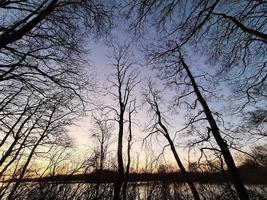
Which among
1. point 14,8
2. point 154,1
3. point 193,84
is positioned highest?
point 193,84

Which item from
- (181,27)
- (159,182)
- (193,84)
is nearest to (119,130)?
(159,182)

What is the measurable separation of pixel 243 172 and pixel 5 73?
42053 millimetres

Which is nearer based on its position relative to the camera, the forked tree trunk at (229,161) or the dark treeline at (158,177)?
the dark treeline at (158,177)

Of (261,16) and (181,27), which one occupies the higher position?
(261,16)

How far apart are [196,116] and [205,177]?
7230mm

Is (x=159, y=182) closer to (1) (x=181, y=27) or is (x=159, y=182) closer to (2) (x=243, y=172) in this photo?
(1) (x=181, y=27)

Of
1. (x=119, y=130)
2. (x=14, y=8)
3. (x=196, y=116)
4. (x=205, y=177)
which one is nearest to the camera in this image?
(x=14, y=8)

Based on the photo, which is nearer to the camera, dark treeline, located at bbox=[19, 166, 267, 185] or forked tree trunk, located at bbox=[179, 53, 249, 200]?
dark treeline, located at bbox=[19, 166, 267, 185]

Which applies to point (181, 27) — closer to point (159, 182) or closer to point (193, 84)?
point (193, 84)

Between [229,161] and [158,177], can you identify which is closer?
[229,161]

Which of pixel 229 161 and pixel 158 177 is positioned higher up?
pixel 158 177

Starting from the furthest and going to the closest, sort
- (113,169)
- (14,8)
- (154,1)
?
(113,169), (14,8), (154,1)

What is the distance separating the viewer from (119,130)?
13297 millimetres

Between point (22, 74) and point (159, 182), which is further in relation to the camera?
point (159, 182)
